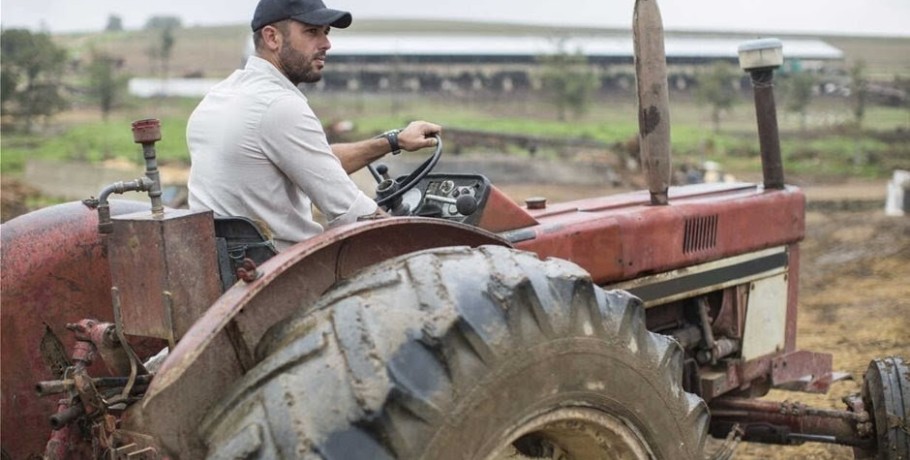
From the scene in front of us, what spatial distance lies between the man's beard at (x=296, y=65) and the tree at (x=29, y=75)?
3032 centimetres

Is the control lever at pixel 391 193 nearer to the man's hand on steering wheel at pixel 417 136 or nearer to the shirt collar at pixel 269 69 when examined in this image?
the man's hand on steering wheel at pixel 417 136

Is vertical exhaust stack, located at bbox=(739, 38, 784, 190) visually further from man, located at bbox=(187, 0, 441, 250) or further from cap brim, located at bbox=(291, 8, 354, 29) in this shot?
man, located at bbox=(187, 0, 441, 250)

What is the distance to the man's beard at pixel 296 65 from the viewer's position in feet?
11.8

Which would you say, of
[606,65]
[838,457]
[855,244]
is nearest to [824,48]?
[606,65]

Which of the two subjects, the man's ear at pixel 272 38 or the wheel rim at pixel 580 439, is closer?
the wheel rim at pixel 580 439

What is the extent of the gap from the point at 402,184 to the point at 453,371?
1.45 m

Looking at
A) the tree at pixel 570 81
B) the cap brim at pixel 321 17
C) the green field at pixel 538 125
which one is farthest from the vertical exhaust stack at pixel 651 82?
the tree at pixel 570 81

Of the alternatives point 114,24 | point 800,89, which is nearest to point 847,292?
point 800,89

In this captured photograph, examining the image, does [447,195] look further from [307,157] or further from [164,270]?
[164,270]

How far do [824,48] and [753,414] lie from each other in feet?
249

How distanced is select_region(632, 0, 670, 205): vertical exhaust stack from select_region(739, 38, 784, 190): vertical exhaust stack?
79cm

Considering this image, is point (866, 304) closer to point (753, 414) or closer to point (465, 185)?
point (753, 414)

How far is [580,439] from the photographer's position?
121 inches

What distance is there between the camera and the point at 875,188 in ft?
83.6
